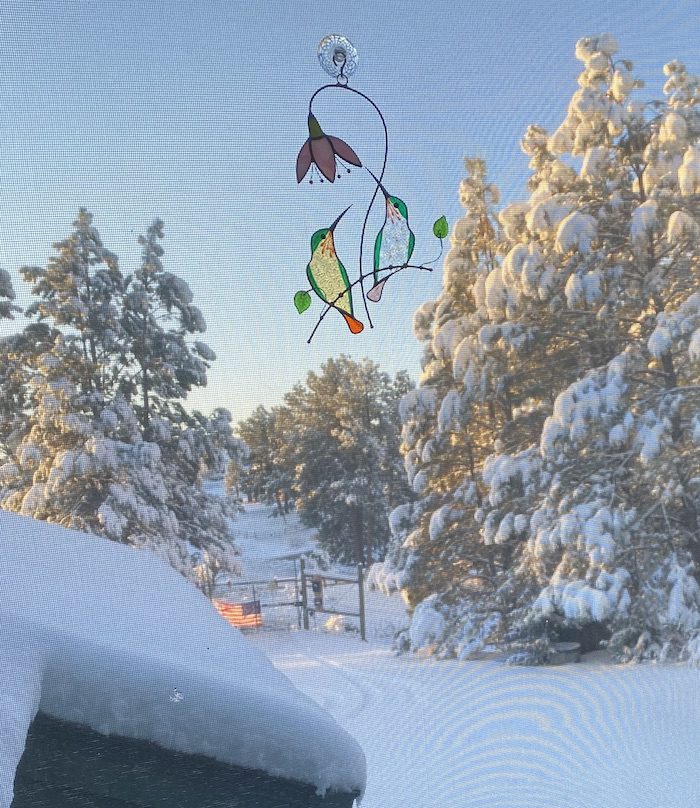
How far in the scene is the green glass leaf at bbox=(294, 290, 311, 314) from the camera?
50.0 inches

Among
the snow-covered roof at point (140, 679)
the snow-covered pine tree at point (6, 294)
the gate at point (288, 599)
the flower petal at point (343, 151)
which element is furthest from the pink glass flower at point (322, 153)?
the gate at point (288, 599)

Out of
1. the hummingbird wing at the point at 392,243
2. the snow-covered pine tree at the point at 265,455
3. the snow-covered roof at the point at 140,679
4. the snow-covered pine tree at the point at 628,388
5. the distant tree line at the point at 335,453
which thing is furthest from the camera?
the snow-covered pine tree at the point at 265,455

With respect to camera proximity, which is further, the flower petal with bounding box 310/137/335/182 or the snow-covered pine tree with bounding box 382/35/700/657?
the snow-covered pine tree with bounding box 382/35/700/657

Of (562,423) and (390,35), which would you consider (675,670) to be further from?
(390,35)

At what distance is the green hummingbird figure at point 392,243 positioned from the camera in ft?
4.64

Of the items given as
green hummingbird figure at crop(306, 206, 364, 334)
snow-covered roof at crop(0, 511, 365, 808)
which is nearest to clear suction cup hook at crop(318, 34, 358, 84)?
green hummingbird figure at crop(306, 206, 364, 334)

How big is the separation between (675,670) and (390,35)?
2.76 metres

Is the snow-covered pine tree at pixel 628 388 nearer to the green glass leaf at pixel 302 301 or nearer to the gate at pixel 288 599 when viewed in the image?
the gate at pixel 288 599

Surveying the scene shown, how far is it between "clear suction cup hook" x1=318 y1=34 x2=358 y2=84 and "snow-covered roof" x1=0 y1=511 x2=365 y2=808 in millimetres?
987

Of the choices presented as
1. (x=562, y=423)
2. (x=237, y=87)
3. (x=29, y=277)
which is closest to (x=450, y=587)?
(x=562, y=423)

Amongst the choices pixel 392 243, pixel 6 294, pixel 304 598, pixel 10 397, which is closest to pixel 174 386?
pixel 10 397

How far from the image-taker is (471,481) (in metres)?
4.46

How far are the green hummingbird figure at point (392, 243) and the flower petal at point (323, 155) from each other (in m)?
0.13

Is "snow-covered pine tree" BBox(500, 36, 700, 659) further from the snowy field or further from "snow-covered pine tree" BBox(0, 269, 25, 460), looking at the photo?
"snow-covered pine tree" BBox(0, 269, 25, 460)
